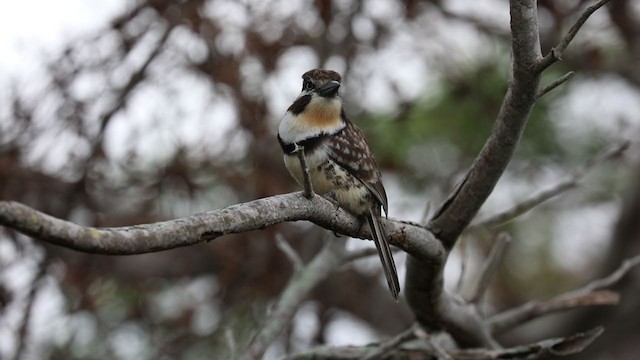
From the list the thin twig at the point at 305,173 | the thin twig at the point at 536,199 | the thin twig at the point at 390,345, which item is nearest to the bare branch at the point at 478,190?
the thin twig at the point at 390,345

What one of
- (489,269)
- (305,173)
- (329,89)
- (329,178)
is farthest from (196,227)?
(489,269)

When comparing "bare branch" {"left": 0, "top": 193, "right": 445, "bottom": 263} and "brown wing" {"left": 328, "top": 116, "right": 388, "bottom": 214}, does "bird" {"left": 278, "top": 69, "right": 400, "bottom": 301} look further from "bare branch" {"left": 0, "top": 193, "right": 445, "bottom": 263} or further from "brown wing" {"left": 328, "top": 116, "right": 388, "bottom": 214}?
"bare branch" {"left": 0, "top": 193, "right": 445, "bottom": 263}

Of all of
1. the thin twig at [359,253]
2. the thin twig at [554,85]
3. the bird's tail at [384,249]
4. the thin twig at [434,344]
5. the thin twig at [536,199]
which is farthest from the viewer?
the thin twig at [359,253]

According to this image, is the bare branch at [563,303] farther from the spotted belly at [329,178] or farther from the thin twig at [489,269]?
the spotted belly at [329,178]

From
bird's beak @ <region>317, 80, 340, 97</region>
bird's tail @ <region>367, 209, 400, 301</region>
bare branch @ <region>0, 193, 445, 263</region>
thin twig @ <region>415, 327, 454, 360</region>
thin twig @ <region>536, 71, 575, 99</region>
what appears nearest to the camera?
bare branch @ <region>0, 193, 445, 263</region>

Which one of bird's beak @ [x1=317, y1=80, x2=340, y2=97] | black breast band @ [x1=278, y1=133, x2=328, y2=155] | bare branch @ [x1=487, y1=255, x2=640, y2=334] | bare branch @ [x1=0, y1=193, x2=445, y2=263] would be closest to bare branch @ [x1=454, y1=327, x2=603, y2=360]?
bare branch @ [x1=487, y1=255, x2=640, y2=334]

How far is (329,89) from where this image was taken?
3477mm

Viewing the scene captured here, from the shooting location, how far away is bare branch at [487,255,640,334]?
3693mm

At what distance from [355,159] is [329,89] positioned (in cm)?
29

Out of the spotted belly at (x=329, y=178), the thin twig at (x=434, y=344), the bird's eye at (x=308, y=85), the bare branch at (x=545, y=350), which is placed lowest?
the bare branch at (x=545, y=350)

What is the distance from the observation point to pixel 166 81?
17.1 ft

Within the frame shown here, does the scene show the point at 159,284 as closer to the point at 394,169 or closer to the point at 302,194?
the point at 394,169

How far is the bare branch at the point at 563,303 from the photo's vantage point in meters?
3.69

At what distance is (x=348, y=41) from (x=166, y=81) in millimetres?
1015
